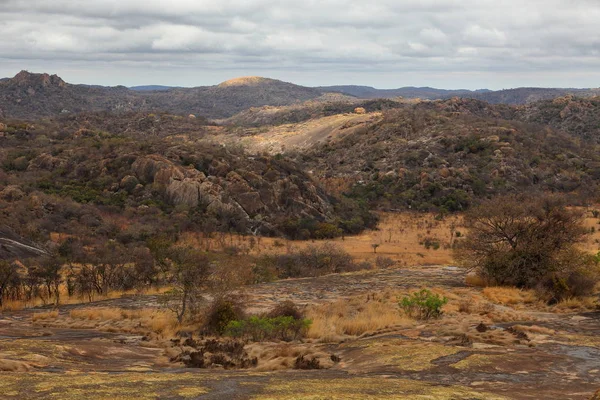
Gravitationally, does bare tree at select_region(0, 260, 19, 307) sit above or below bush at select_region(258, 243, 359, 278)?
above

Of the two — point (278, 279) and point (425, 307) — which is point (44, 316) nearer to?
point (425, 307)

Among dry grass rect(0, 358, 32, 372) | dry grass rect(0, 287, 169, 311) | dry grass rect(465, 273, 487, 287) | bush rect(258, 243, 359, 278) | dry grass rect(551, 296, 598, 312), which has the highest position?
dry grass rect(0, 358, 32, 372)

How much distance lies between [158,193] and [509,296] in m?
29.9

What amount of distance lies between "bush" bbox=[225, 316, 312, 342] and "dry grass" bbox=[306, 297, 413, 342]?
0.29 meters

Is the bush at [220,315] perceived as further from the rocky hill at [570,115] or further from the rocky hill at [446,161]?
the rocky hill at [570,115]

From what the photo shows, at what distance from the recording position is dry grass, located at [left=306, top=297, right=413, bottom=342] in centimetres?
1231

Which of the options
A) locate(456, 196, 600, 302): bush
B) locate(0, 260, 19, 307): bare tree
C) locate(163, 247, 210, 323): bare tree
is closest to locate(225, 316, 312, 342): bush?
locate(163, 247, 210, 323): bare tree

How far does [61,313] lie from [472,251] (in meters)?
13.4

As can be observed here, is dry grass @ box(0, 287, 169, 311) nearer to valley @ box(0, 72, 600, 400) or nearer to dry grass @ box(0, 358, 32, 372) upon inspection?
valley @ box(0, 72, 600, 400)

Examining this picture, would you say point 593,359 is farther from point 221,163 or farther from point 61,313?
point 221,163

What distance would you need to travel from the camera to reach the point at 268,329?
479 inches

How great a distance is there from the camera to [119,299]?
57.9 ft

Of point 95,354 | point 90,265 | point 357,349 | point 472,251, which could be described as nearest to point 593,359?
point 357,349

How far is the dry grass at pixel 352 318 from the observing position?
12.3 m
